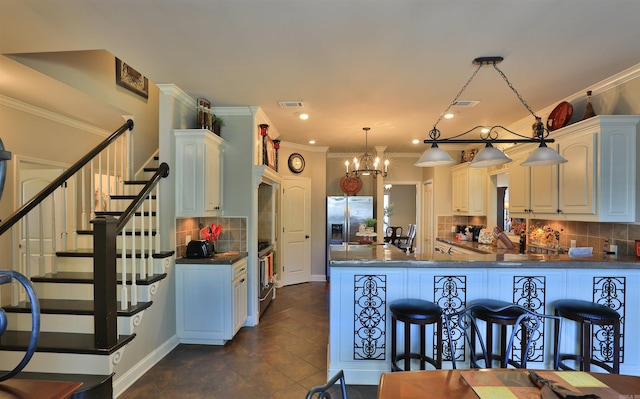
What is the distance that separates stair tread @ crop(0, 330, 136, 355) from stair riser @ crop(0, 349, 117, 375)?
6 centimetres

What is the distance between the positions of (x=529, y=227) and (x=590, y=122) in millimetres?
1740

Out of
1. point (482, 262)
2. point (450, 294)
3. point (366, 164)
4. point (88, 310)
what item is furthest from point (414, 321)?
point (366, 164)

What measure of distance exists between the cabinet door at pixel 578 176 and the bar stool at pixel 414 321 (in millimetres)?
1971

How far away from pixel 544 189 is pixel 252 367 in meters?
3.70

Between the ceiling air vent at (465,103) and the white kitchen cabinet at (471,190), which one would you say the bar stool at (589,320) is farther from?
the white kitchen cabinet at (471,190)

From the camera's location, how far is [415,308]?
244 cm

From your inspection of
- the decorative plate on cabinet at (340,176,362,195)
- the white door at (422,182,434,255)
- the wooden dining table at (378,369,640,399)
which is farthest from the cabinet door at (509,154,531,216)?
the wooden dining table at (378,369,640,399)

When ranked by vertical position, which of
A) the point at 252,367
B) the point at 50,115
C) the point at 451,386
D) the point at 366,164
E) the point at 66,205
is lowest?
the point at 252,367

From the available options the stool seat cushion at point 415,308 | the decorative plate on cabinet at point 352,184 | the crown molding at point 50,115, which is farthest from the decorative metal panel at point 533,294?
the crown molding at point 50,115

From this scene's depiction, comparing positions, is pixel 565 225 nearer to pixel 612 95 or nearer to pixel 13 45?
pixel 612 95

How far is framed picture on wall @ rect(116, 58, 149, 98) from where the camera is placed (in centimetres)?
368

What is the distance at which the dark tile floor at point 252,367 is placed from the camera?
2.52 m

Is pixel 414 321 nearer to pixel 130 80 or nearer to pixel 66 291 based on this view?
pixel 66 291

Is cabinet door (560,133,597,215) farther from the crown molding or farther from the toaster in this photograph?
the crown molding
